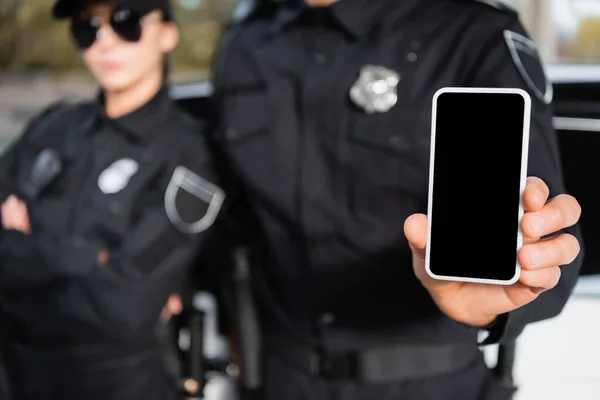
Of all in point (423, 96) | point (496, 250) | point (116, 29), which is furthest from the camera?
point (116, 29)

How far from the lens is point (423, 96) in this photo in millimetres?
562

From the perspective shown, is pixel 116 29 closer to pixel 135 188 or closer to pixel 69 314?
pixel 135 188

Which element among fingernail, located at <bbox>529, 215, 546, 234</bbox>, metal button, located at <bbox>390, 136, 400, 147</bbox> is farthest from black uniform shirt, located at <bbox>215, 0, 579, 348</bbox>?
fingernail, located at <bbox>529, 215, 546, 234</bbox>

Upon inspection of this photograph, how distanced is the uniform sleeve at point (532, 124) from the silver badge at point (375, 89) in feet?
0.24

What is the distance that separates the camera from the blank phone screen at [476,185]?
1.19ft

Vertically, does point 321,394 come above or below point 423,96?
below

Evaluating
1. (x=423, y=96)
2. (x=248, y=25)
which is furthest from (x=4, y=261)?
(x=423, y=96)

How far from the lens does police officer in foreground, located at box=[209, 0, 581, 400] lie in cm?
57

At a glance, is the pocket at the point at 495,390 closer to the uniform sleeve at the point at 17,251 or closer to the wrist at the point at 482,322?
the wrist at the point at 482,322

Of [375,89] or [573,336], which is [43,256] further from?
[573,336]

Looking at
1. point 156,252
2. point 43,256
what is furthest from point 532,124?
point 43,256

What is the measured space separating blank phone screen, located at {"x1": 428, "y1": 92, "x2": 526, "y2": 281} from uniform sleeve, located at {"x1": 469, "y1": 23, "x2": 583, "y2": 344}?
0.18 feet

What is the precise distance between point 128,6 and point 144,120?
117 mm

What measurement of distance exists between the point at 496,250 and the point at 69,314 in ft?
1.66
